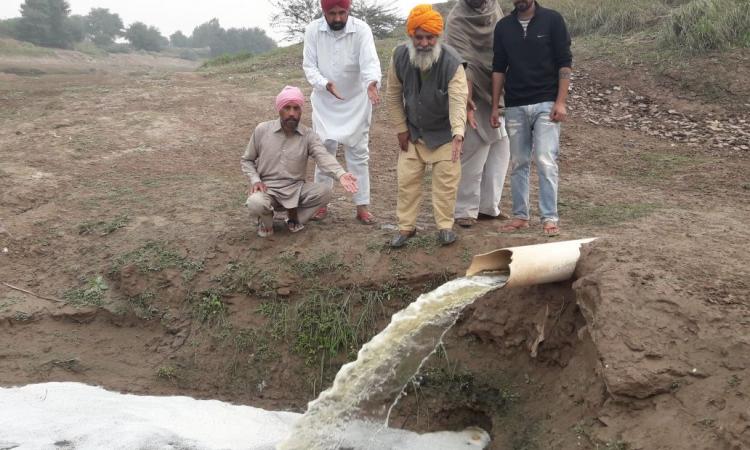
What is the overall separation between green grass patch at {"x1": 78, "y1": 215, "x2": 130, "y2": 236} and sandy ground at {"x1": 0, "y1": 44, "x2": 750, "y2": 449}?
0.05ft

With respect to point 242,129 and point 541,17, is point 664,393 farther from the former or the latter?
point 242,129

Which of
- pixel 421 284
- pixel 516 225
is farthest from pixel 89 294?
pixel 516 225

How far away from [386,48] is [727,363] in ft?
32.1

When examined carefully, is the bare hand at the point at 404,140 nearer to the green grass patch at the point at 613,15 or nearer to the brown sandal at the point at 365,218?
the brown sandal at the point at 365,218

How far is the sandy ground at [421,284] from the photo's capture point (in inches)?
116

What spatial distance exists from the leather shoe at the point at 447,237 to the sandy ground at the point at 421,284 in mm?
64

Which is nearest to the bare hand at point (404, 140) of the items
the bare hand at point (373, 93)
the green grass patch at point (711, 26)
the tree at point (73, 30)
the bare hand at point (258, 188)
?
the bare hand at point (373, 93)

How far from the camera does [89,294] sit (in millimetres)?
4465

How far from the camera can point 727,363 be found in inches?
111

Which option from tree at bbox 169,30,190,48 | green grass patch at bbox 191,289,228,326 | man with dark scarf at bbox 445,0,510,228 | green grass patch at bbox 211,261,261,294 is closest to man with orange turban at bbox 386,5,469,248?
man with dark scarf at bbox 445,0,510,228

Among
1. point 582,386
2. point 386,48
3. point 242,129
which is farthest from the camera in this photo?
point 386,48

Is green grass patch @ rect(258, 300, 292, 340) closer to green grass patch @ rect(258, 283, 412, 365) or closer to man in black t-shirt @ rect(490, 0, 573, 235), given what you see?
green grass patch @ rect(258, 283, 412, 365)

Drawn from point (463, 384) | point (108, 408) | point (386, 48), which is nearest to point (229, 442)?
point (108, 408)

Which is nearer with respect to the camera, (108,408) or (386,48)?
(108,408)
